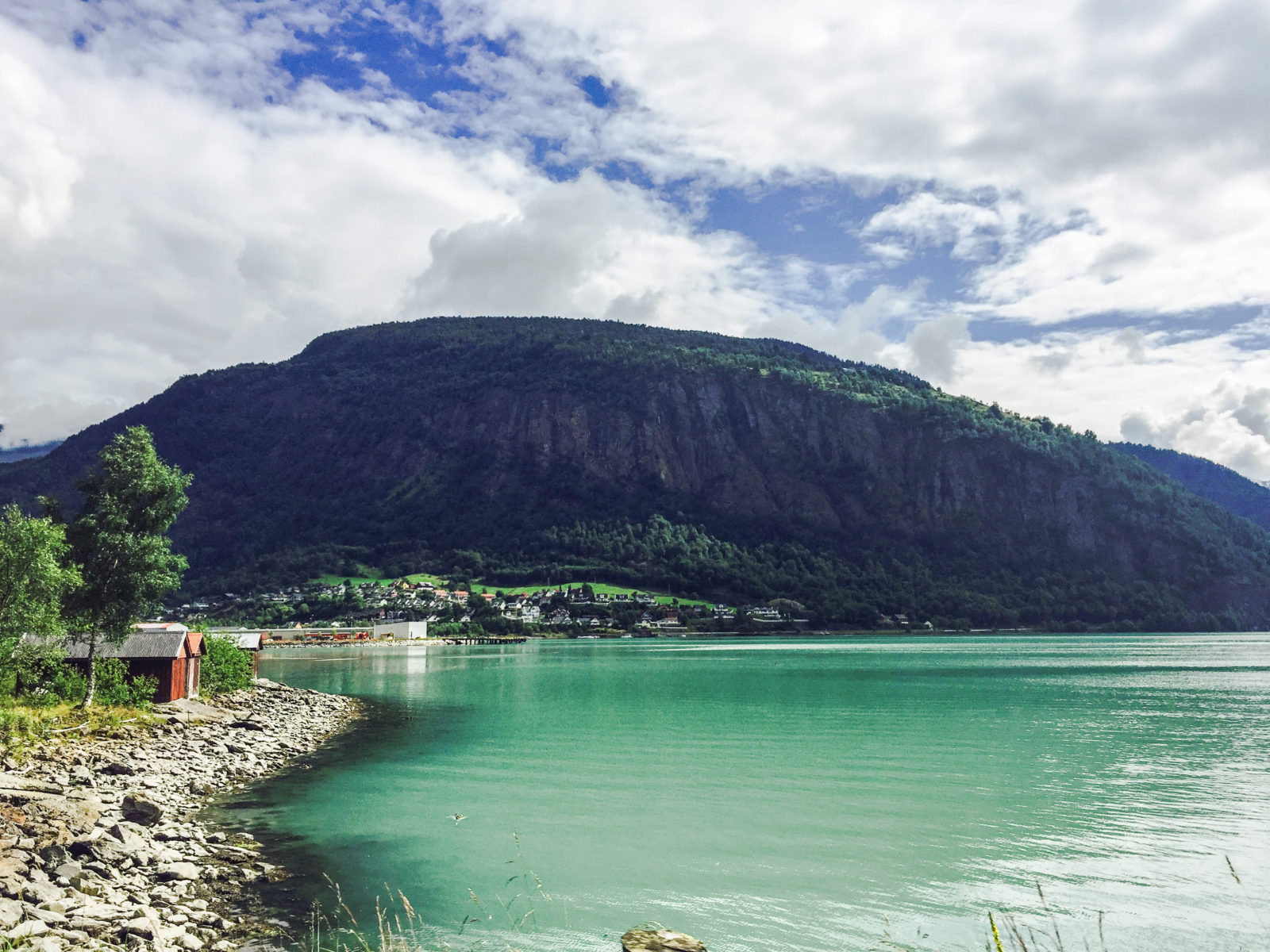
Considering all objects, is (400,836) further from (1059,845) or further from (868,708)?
(868,708)

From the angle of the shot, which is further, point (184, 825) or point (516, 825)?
point (516, 825)

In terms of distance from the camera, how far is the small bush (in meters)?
34.2

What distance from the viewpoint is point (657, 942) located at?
11430mm

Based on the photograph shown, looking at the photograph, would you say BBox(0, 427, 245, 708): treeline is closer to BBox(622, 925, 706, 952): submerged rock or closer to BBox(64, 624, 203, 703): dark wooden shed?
BBox(64, 624, 203, 703): dark wooden shed

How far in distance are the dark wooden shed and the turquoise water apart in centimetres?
845

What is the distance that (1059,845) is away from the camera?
20828 millimetres

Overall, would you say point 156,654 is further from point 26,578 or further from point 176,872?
point 176,872

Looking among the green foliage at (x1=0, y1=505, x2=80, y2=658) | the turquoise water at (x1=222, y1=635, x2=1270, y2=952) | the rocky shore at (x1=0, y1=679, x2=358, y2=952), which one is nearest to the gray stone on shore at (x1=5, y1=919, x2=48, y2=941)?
the rocky shore at (x1=0, y1=679, x2=358, y2=952)

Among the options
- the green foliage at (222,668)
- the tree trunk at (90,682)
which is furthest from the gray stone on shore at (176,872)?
the green foliage at (222,668)

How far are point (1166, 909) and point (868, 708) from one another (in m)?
34.5

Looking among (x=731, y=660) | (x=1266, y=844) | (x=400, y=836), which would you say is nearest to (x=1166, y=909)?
(x=1266, y=844)

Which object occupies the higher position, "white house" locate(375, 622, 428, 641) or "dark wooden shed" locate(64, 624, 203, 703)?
"dark wooden shed" locate(64, 624, 203, 703)

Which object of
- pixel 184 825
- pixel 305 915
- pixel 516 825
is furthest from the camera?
pixel 516 825

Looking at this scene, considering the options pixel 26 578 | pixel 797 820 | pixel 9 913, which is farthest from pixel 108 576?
pixel 797 820
